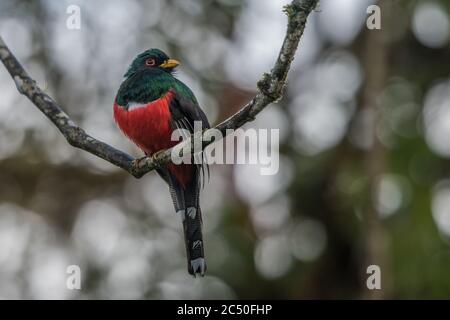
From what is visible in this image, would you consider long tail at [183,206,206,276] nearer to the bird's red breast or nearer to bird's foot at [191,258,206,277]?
bird's foot at [191,258,206,277]

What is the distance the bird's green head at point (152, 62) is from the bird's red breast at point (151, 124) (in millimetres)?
388

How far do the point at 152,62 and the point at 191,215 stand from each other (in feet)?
3.98

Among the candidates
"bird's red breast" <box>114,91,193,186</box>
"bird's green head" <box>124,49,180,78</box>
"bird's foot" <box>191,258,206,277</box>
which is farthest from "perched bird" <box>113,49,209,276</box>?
"bird's foot" <box>191,258,206,277</box>

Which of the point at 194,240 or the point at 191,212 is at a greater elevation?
the point at 191,212

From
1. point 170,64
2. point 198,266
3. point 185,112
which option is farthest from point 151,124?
point 198,266

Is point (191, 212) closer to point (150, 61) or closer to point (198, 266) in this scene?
point (198, 266)

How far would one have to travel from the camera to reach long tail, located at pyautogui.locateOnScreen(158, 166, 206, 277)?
5039 millimetres

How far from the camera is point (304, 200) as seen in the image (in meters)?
9.79

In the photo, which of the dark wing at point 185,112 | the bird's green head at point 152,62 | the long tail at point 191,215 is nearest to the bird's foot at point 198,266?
the long tail at point 191,215

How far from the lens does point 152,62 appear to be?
19.7 ft

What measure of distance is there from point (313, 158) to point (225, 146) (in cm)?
150

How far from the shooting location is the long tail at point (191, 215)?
504cm

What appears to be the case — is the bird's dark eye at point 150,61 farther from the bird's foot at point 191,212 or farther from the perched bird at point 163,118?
the bird's foot at point 191,212

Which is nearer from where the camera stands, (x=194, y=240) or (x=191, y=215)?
(x=194, y=240)
